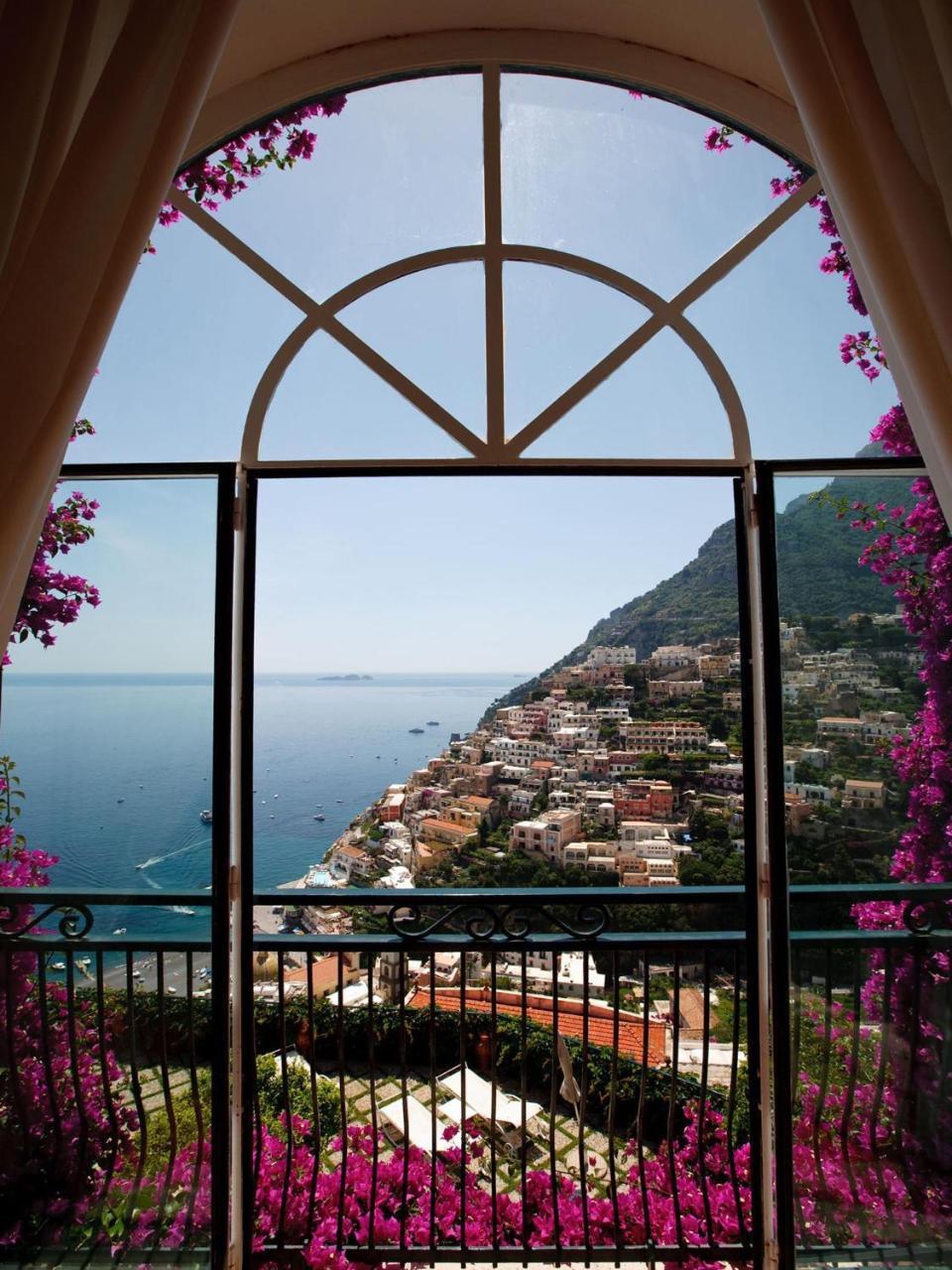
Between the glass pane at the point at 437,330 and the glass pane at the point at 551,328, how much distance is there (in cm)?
9

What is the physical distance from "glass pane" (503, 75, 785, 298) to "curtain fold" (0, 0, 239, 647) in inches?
47.2

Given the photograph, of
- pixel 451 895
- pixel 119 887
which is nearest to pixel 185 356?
pixel 119 887

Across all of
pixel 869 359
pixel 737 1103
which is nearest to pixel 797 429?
pixel 869 359

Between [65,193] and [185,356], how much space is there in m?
1.08

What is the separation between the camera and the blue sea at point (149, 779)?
1924mm

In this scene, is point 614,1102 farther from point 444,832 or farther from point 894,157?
point 894,157

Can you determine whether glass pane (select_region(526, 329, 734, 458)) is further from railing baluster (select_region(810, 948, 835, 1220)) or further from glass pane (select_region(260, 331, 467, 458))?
railing baluster (select_region(810, 948, 835, 1220))

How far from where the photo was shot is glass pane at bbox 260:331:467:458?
1996 millimetres

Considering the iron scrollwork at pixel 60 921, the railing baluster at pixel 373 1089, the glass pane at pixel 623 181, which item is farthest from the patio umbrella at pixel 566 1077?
the glass pane at pixel 623 181

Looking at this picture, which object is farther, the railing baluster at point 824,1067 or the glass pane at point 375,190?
the glass pane at point 375,190

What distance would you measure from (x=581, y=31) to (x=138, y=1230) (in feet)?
12.4

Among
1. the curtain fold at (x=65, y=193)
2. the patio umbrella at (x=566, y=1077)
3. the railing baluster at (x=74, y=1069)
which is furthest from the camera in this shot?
the patio umbrella at (x=566, y=1077)

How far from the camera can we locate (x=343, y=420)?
201 cm

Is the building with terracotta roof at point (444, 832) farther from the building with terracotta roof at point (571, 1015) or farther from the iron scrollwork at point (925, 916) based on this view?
the iron scrollwork at point (925, 916)
